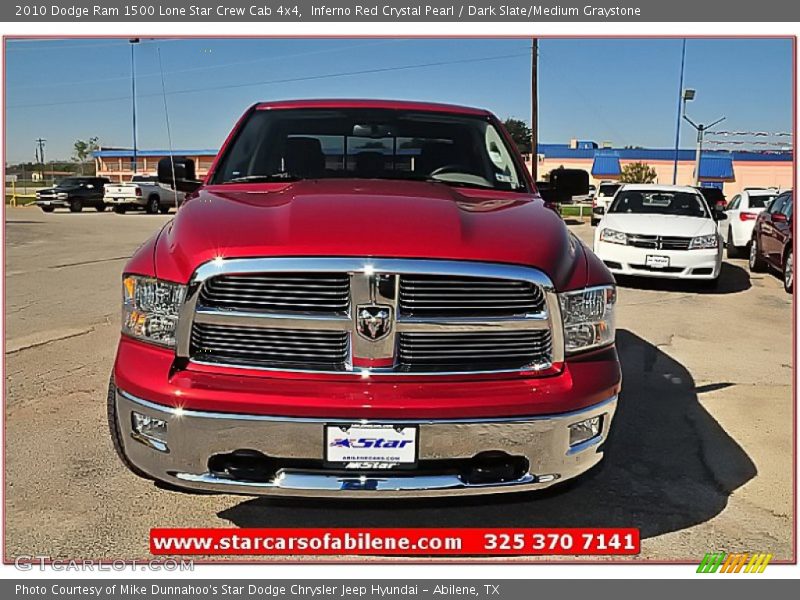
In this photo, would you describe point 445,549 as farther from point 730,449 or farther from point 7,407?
point 7,407

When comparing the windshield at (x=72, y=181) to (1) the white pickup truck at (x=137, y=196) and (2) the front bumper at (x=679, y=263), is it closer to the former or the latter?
(1) the white pickup truck at (x=137, y=196)

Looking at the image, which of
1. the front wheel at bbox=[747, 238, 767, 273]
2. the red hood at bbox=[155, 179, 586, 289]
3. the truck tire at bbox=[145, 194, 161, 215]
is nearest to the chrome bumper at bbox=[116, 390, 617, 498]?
the red hood at bbox=[155, 179, 586, 289]

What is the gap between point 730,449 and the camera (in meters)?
4.31

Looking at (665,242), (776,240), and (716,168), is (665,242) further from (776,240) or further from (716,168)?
(716,168)

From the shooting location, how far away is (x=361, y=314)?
2672 millimetres

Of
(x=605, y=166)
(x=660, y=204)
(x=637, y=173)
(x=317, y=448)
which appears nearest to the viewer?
(x=317, y=448)

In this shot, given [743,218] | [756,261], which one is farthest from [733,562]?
[743,218]

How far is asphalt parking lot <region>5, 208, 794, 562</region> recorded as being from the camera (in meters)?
3.24

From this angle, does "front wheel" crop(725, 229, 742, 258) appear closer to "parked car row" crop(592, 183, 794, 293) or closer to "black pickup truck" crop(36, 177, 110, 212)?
"parked car row" crop(592, 183, 794, 293)

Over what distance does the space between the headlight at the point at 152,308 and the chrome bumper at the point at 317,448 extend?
242 millimetres

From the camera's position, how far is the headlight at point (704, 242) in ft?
34.1

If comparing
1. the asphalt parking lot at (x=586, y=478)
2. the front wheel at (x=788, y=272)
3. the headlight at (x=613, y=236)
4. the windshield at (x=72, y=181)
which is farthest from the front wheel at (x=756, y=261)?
the windshield at (x=72, y=181)

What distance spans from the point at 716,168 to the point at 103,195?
41.4 meters

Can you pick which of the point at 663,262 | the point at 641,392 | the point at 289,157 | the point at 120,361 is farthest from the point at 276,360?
the point at 663,262
